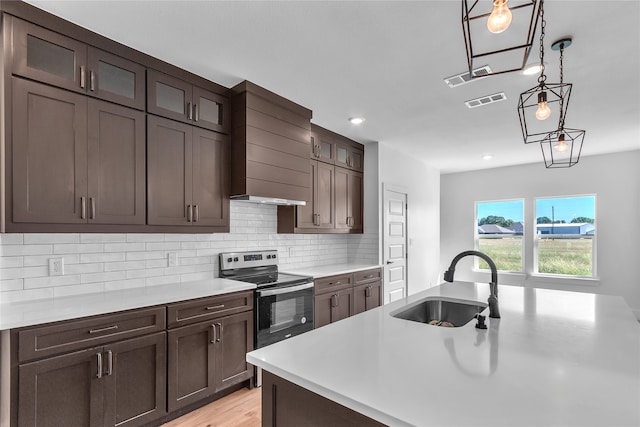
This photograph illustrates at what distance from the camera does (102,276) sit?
240 cm

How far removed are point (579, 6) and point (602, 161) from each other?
4.87 m

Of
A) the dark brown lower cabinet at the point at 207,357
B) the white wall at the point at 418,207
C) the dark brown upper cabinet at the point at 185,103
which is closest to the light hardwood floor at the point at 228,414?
the dark brown lower cabinet at the point at 207,357

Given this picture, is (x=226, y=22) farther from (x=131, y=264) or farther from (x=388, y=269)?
(x=388, y=269)

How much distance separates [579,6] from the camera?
1826mm

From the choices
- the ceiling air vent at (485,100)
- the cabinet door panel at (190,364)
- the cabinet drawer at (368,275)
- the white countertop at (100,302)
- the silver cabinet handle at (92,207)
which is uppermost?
the ceiling air vent at (485,100)

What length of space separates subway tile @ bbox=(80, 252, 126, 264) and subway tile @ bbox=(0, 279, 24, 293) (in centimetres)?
34

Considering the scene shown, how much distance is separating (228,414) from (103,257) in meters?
1.49

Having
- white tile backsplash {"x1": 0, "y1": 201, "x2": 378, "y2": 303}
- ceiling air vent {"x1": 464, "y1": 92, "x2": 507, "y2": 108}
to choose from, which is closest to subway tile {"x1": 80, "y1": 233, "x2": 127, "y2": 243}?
white tile backsplash {"x1": 0, "y1": 201, "x2": 378, "y2": 303}

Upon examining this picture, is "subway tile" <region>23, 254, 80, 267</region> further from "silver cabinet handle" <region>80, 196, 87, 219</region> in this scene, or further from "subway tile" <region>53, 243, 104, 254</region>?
"silver cabinet handle" <region>80, 196, 87, 219</region>

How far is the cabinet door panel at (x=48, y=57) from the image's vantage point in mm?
1858

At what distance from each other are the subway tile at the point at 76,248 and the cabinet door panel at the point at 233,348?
1.02m

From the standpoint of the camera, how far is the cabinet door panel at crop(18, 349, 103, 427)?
170 cm

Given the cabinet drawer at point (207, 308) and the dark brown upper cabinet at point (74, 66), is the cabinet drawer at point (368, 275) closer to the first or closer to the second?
the cabinet drawer at point (207, 308)

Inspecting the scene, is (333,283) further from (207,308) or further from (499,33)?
(499,33)
